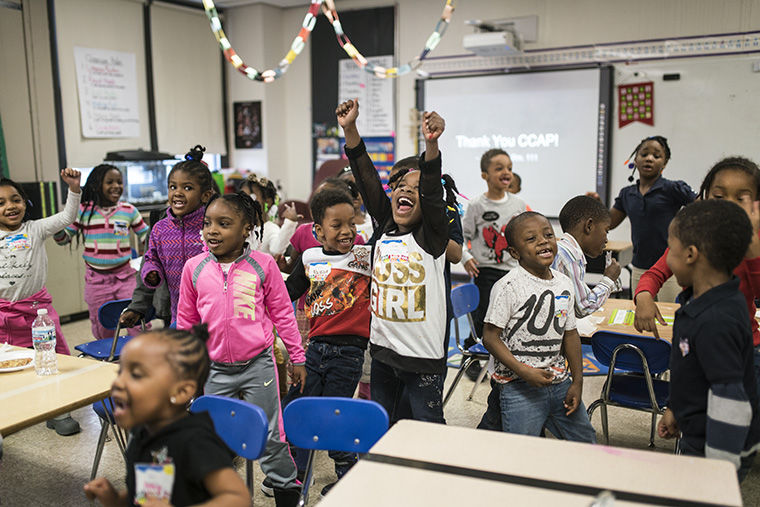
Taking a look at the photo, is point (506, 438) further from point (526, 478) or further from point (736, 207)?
point (736, 207)

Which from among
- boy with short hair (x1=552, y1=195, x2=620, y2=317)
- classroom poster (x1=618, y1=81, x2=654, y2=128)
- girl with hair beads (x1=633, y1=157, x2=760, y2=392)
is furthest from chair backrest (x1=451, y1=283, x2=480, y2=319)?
classroom poster (x1=618, y1=81, x2=654, y2=128)

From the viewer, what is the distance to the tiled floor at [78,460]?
112 inches

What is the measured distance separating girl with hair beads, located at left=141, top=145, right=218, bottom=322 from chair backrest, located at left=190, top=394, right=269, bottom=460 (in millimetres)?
1005

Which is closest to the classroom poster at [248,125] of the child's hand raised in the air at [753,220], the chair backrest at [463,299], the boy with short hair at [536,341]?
the chair backrest at [463,299]

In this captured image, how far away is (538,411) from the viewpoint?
7.38ft

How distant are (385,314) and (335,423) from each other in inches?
19.4

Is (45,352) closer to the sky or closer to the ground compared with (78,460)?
closer to the sky

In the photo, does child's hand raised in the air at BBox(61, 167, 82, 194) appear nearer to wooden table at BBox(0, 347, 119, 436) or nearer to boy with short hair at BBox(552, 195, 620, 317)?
wooden table at BBox(0, 347, 119, 436)

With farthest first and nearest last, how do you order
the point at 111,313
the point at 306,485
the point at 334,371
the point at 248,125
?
the point at 248,125 → the point at 111,313 → the point at 334,371 → the point at 306,485

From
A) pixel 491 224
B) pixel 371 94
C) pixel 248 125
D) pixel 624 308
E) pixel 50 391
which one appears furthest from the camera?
pixel 248 125

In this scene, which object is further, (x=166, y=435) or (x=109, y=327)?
(x=109, y=327)

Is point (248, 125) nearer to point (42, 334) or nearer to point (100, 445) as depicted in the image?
point (100, 445)

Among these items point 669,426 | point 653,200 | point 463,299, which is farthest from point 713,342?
point 653,200

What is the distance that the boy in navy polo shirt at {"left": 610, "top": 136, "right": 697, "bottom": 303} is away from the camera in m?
4.05
